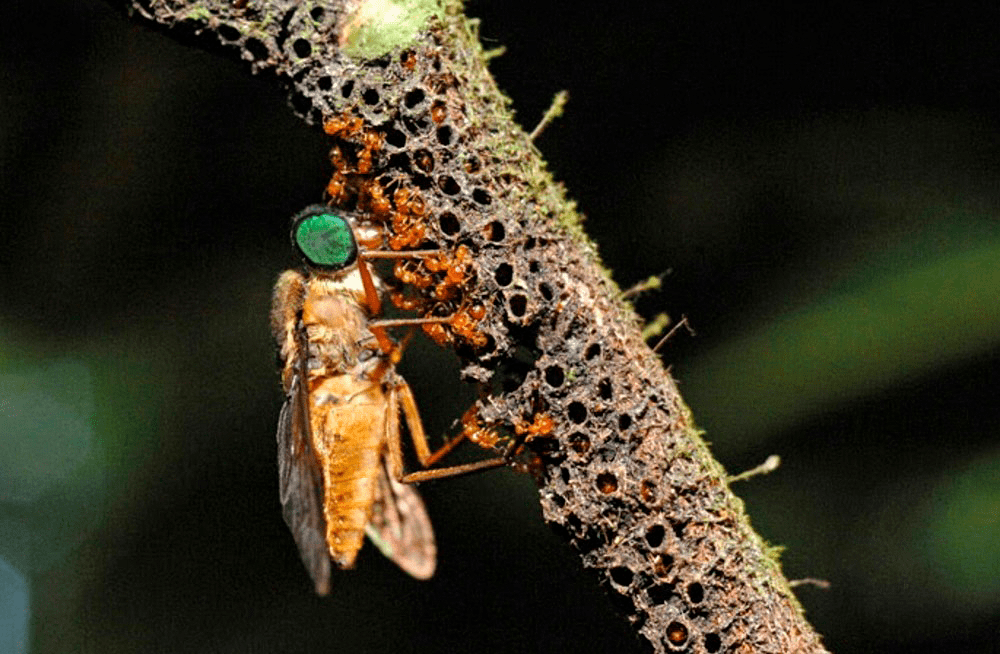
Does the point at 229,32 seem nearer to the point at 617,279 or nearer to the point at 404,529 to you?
the point at 404,529

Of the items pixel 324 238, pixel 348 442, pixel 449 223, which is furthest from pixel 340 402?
pixel 449 223

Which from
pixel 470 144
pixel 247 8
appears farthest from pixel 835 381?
pixel 247 8

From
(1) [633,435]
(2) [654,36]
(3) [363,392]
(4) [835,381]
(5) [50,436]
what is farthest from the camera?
(5) [50,436]

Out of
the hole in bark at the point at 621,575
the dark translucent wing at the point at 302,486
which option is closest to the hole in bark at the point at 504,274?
the hole in bark at the point at 621,575

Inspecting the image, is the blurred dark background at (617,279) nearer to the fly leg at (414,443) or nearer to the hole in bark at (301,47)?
the fly leg at (414,443)

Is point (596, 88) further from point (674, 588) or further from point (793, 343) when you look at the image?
point (674, 588)
